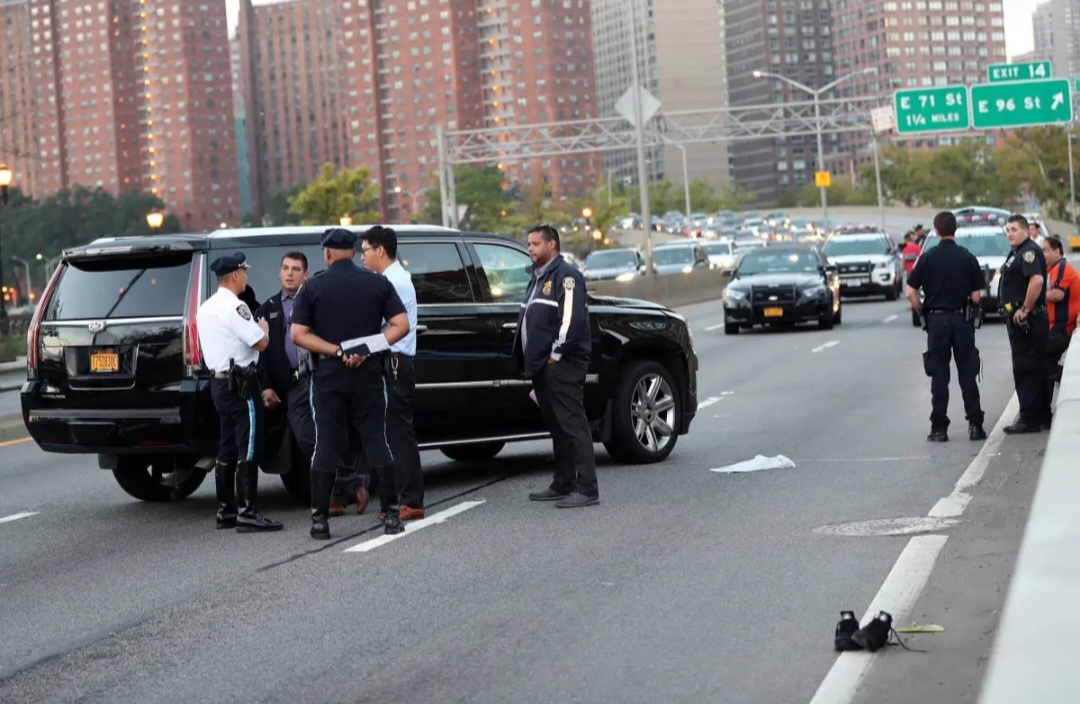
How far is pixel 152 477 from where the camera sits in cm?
1248

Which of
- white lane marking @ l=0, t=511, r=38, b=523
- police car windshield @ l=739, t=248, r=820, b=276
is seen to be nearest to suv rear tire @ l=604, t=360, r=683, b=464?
white lane marking @ l=0, t=511, r=38, b=523

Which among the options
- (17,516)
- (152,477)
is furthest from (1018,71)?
(17,516)

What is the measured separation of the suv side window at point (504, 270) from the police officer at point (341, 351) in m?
2.59

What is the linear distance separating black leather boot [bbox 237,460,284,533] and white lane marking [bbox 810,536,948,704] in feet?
13.0

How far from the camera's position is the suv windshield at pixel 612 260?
4720cm

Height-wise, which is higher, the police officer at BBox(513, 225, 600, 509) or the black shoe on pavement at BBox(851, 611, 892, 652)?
the police officer at BBox(513, 225, 600, 509)

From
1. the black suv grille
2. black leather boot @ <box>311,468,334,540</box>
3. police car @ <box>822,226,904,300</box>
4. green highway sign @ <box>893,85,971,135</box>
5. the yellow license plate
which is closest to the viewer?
black leather boot @ <box>311,468,334,540</box>

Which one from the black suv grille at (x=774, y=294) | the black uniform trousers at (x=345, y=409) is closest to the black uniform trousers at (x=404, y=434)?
the black uniform trousers at (x=345, y=409)

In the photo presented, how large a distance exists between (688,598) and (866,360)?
16493mm

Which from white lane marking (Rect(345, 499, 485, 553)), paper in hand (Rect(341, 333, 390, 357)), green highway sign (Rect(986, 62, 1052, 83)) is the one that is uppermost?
green highway sign (Rect(986, 62, 1052, 83))

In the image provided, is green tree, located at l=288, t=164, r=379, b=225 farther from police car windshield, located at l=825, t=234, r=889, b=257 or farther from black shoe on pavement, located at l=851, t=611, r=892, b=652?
black shoe on pavement, located at l=851, t=611, r=892, b=652

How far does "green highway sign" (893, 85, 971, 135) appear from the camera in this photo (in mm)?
57188

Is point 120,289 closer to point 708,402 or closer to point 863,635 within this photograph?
point 863,635

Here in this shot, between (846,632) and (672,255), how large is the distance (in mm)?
46847
